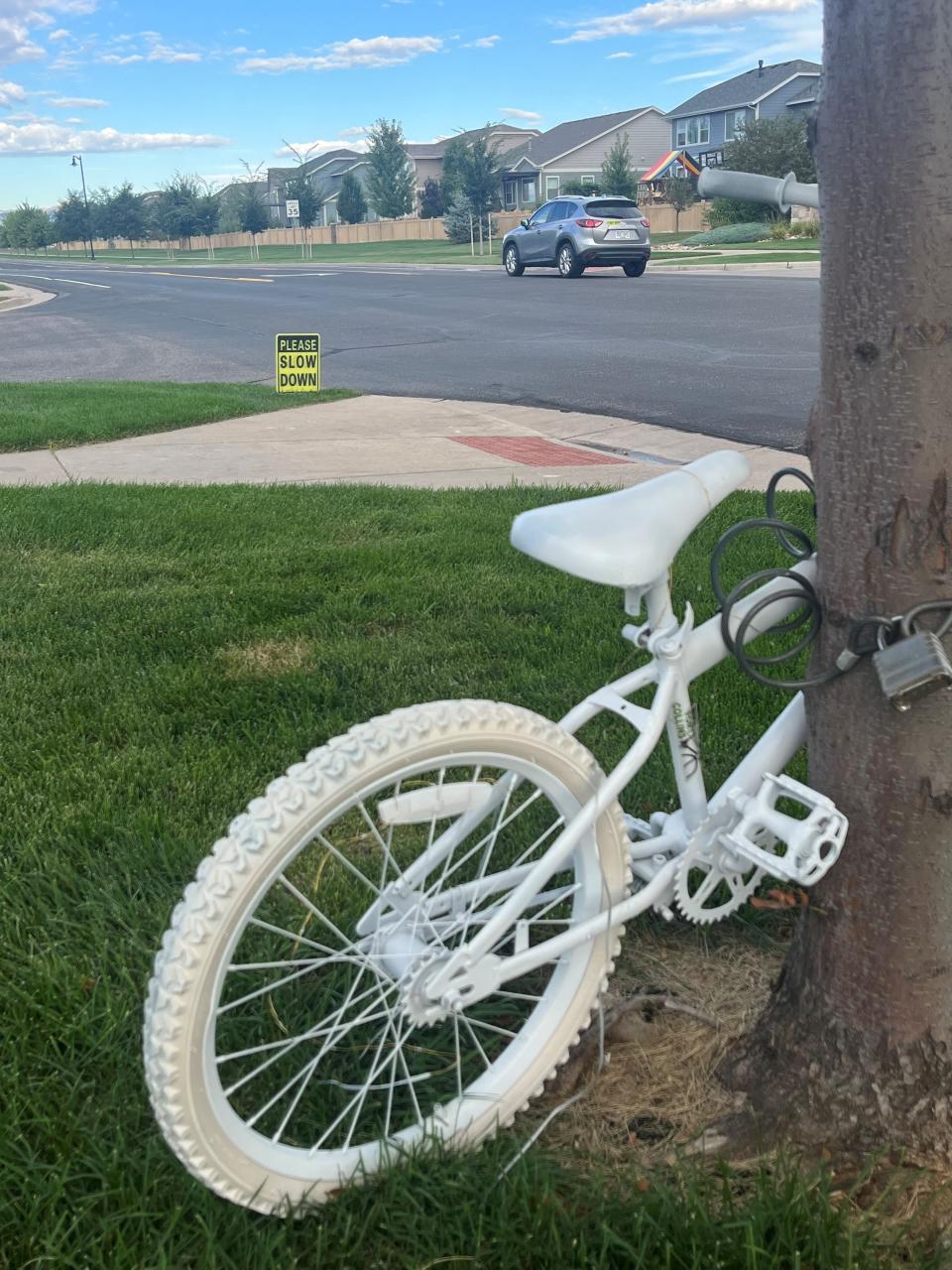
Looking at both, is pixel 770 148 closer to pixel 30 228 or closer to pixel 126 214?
pixel 126 214

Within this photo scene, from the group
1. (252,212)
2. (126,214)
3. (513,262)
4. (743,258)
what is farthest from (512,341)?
(126,214)

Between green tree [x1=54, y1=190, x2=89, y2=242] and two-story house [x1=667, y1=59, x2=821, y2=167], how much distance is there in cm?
5275

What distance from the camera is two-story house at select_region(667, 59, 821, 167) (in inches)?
2454

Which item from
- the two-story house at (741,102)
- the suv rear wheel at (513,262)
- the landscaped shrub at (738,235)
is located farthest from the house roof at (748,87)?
the suv rear wheel at (513,262)

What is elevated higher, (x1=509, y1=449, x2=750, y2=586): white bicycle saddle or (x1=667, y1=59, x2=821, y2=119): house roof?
(x1=667, y1=59, x2=821, y2=119): house roof

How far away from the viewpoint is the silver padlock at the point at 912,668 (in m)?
1.79

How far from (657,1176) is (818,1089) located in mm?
333

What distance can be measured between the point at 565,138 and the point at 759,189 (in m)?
80.3

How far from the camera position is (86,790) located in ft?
10.5

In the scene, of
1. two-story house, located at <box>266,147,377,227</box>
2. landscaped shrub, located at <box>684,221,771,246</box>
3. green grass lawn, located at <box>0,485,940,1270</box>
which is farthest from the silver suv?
two-story house, located at <box>266,147,377,227</box>

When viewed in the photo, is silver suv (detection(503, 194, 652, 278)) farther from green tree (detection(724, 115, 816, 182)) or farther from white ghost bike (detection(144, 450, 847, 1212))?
white ghost bike (detection(144, 450, 847, 1212))

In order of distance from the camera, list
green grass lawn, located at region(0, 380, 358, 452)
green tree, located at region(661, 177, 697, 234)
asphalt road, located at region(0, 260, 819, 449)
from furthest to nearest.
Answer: green tree, located at region(661, 177, 697, 234), asphalt road, located at region(0, 260, 819, 449), green grass lawn, located at region(0, 380, 358, 452)

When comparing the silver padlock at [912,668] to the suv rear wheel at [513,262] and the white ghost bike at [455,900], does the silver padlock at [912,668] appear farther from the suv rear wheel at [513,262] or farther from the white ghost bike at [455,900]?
the suv rear wheel at [513,262]

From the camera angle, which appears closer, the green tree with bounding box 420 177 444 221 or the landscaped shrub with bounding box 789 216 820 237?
the landscaped shrub with bounding box 789 216 820 237
